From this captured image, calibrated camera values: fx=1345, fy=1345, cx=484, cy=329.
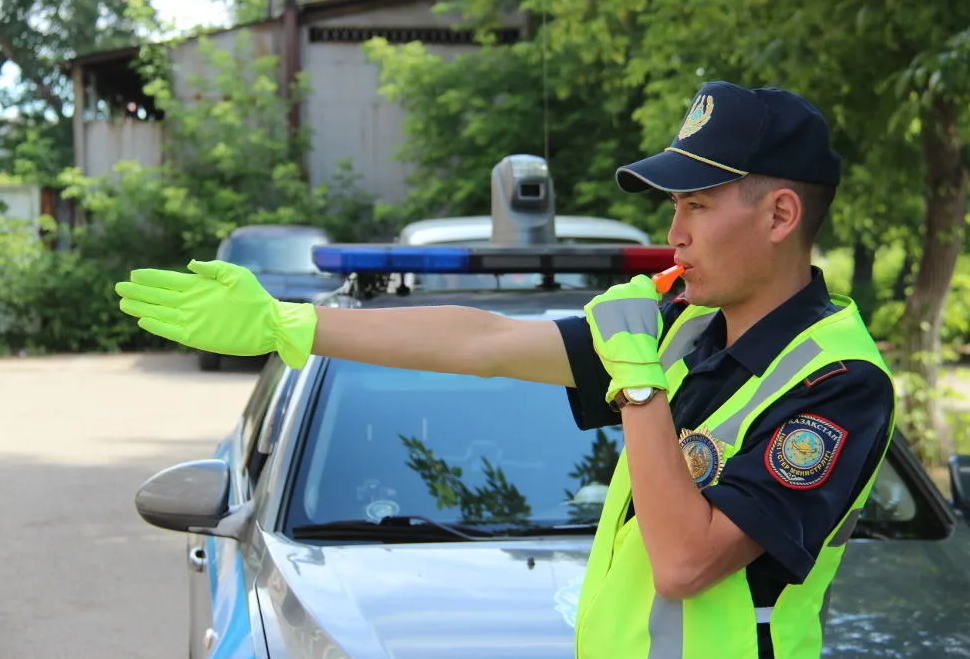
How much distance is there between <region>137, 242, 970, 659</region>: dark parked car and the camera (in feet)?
8.87

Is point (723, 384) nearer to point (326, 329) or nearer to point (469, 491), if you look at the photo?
point (326, 329)

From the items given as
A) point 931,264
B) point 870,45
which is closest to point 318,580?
point 870,45

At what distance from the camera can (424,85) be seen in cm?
1905

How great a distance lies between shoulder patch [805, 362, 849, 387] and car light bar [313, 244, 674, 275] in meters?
1.58

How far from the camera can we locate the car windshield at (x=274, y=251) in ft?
53.9

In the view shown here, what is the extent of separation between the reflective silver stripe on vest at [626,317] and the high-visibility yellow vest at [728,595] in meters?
0.17

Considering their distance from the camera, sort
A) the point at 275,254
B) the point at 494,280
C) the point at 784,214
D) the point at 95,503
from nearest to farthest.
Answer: the point at 784,214 < the point at 494,280 < the point at 95,503 < the point at 275,254

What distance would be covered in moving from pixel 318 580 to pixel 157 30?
66.7 feet

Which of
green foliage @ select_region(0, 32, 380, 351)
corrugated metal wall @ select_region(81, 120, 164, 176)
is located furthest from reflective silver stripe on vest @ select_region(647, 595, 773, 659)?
corrugated metal wall @ select_region(81, 120, 164, 176)

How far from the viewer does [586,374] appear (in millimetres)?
2105

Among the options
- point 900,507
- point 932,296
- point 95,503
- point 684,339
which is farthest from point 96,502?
point 684,339

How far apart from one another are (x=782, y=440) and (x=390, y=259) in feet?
5.51

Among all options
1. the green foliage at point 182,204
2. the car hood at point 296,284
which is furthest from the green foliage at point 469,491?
the green foliage at point 182,204

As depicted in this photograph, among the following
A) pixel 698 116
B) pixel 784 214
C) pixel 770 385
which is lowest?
pixel 770 385
